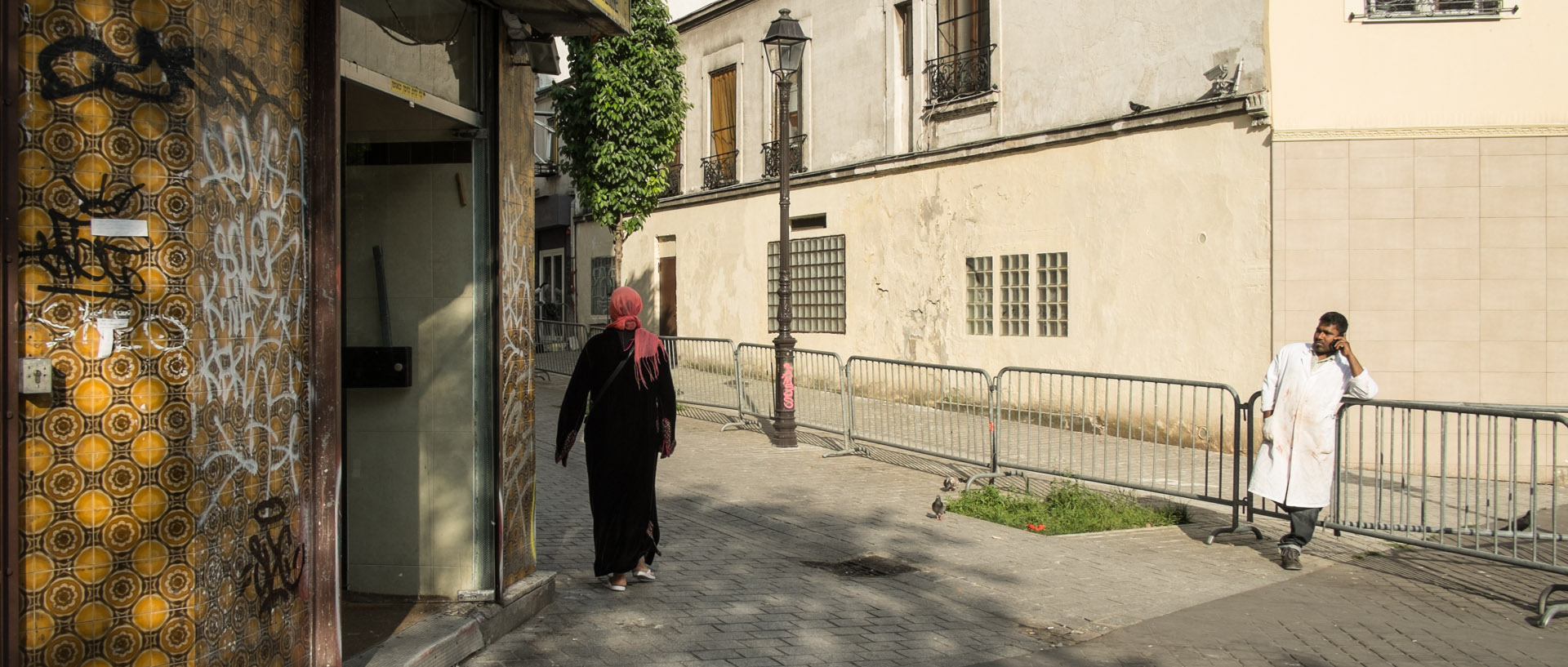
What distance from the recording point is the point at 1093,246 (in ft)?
47.0

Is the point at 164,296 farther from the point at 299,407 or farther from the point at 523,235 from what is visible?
the point at 523,235

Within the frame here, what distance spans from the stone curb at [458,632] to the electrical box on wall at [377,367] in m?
1.12

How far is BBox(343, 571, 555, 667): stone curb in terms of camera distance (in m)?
4.96

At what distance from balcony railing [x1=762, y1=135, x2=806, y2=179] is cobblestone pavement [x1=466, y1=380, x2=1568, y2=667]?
11.2 metres

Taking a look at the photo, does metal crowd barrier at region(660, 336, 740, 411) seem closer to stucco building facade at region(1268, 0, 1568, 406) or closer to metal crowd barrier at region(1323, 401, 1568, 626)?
stucco building facade at region(1268, 0, 1568, 406)

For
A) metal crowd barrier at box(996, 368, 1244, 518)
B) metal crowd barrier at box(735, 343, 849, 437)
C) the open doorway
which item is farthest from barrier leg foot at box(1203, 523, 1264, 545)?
the open doorway

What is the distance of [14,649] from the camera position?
3238 mm

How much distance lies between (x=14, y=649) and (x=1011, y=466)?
8285 mm

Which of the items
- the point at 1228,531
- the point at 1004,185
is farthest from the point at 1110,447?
the point at 1004,185

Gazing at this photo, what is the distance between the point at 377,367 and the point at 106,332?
2.36 metres

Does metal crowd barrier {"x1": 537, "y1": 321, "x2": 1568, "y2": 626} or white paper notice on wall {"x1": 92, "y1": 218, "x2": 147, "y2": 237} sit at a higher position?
white paper notice on wall {"x1": 92, "y1": 218, "x2": 147, "y2": 237}

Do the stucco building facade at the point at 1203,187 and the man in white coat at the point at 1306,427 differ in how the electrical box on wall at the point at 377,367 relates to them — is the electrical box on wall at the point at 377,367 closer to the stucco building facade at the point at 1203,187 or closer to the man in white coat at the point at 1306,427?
the man in white coat at the point at 1306,427

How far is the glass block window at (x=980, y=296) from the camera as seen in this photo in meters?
16.0

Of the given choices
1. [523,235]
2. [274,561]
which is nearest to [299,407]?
[274,561]
